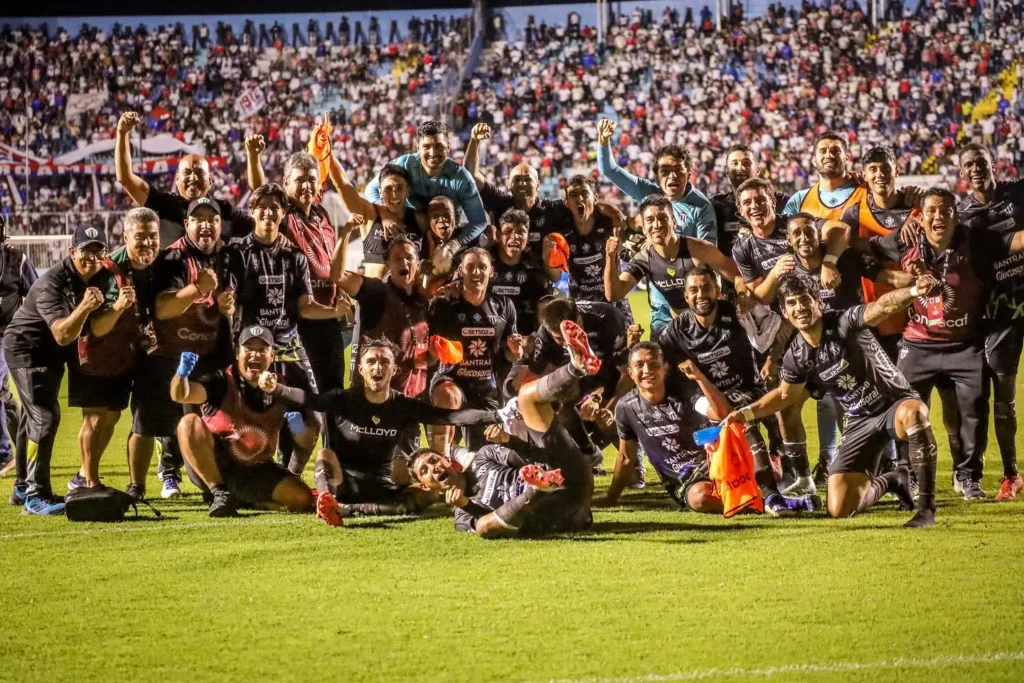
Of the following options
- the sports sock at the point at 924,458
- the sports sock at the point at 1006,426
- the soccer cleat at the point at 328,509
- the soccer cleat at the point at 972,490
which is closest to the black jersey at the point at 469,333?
the soccer cleat at the point at 328,509

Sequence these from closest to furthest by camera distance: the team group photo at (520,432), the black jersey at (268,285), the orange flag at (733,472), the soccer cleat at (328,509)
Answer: the team group photo at (520,432) → the soccer cleat at (328,509) → the orange flag at (733,472) → the black jersey at (268,285)

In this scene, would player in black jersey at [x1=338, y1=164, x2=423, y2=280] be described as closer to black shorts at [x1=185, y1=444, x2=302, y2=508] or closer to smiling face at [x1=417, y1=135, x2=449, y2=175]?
smiling face at [x1=417, y1=135, x2=449, y2=175]

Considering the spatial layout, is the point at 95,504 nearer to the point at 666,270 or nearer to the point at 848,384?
the point at 666,270

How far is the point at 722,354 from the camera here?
796 centimetres

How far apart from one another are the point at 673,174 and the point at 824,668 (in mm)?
5076

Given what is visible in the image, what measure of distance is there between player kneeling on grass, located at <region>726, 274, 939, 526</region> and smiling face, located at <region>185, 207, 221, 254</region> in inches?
137

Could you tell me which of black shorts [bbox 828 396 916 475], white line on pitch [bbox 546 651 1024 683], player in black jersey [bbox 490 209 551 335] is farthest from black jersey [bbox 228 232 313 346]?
white line on pitch [bbox 546 651 1024 683]

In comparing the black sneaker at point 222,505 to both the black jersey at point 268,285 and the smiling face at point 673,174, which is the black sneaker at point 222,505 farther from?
the smiling face at point 673,174

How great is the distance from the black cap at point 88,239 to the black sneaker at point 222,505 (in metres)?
1.71

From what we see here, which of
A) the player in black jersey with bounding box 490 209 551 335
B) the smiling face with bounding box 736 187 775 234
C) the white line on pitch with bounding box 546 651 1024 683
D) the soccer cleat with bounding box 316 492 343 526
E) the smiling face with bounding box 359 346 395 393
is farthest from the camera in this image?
the player in black jersey with bounding box 490 209 551 335

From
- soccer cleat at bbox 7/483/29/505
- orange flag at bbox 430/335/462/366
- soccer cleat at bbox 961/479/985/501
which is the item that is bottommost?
soccer cleat at bbox 961/479/985/501

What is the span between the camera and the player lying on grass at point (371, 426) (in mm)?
7488

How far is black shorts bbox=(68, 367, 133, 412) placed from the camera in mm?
7855

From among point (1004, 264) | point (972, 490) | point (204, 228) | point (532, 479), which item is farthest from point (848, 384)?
point (204, 228)
